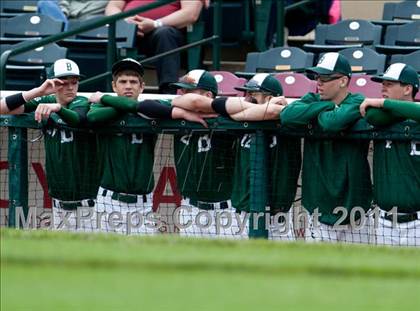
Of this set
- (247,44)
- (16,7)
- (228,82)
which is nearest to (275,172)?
(228,82)

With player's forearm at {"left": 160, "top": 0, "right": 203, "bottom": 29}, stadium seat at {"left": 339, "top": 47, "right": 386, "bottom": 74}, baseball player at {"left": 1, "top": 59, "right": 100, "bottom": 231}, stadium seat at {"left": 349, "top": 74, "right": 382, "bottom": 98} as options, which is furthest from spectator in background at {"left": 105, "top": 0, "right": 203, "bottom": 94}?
baseball player at {"left": 1, "top": 59, "right": 100, "bottom": 231}

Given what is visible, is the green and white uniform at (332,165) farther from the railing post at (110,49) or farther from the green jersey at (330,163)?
the railing post at (110,49)

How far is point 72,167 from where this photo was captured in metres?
10.3

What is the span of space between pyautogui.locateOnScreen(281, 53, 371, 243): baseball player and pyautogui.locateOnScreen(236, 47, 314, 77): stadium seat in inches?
115

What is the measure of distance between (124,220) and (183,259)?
387 centimetres

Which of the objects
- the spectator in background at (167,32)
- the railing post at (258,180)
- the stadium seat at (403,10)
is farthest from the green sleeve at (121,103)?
the stadium seat at (403,10)

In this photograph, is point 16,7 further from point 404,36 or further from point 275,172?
point 275,172

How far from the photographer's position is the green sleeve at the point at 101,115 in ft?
32.7

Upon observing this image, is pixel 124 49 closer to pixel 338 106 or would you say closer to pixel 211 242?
pixel 338 106

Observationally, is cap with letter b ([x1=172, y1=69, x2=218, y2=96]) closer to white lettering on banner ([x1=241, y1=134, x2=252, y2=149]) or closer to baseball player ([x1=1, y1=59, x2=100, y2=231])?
white lettering on banner ([x1=241, y1=134, x2=252, y2=149])

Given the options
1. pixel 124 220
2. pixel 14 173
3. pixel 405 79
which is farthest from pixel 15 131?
pixel 405 79

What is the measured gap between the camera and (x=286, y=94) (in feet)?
37.9

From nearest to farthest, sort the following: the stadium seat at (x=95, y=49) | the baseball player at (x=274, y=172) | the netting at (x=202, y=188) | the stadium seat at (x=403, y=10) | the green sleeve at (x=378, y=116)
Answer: the green sleeve at (x=378, y=116) → the netting at (x=202, y=188) → the baseball player at (x=274, y=172) → the stadium seat at (x=95, y=49) → the stadium seat at (x=403, y=10)

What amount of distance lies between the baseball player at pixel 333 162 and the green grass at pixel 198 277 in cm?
215
